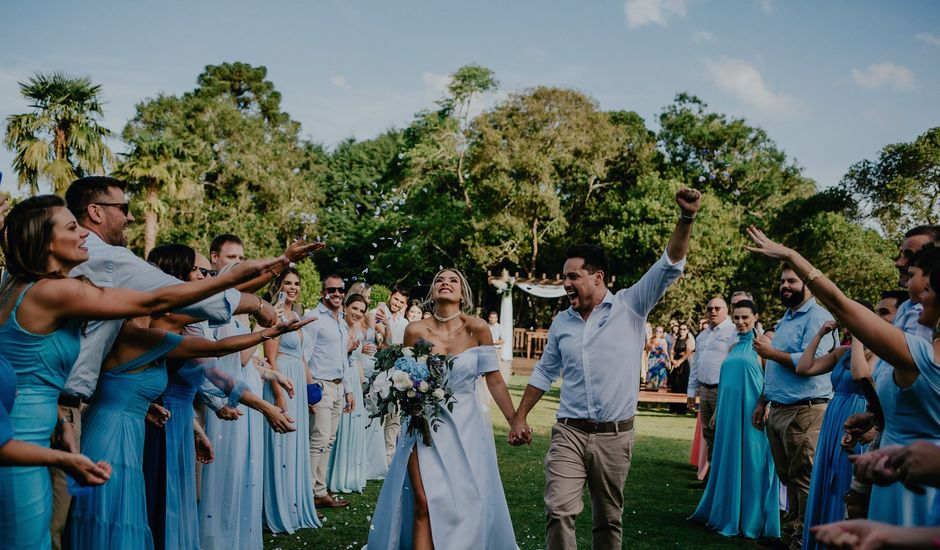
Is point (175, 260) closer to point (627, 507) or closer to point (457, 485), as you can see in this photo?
point (457, 485)

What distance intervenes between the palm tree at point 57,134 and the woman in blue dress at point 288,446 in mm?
19915

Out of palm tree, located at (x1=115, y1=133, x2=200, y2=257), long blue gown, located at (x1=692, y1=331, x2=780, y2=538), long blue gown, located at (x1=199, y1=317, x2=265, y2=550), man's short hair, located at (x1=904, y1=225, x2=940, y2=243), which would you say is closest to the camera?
man's short hair, located at (x1=904, y1=225, x2=940, y2=243)

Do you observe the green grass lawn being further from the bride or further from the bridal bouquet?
the bridal bouquet

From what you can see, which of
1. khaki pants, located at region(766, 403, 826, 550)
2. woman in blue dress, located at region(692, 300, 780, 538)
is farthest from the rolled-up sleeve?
woman in blue dress, located at region(692, 300, 780, 538)

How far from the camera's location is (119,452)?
4000 mm

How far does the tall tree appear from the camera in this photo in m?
30.8

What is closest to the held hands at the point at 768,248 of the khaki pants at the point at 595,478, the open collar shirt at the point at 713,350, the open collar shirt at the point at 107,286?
the khaki pants at the point at 595,478

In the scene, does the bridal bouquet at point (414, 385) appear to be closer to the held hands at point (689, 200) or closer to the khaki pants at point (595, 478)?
the khaki pants at point (595, 478)

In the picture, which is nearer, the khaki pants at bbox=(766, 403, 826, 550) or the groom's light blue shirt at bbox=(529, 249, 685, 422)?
the groom's light blue shirt at bbox=(529, 249, 685, 422)

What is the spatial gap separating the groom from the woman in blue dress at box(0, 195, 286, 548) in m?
3.20

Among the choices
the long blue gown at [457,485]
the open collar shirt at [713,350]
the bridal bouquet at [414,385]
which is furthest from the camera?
the open collar shirt at [713,350]

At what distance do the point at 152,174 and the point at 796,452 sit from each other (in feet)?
94.1

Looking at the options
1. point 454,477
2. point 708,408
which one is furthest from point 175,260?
point 708,408

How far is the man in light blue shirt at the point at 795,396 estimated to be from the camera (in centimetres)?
692
